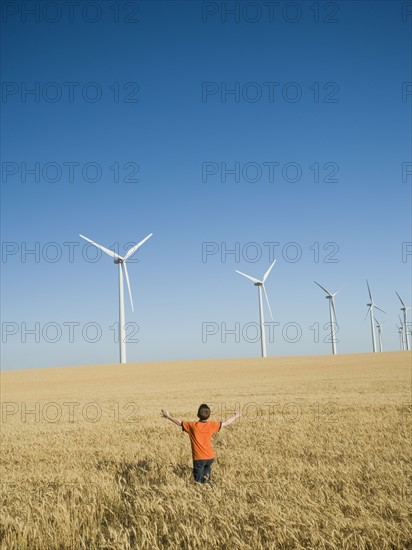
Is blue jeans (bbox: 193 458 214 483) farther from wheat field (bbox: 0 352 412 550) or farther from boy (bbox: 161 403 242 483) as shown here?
wheat field (bbox: 0 352 412 550)

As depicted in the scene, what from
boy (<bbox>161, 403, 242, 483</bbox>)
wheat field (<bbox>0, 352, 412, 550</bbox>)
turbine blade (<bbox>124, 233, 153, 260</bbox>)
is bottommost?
wheat field (<bbox>0, 352, 412, 550</bbox>)

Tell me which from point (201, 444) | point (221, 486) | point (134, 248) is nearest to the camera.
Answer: point (221, 486)

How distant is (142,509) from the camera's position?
7.82m

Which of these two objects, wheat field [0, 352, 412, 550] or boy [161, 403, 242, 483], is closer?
wheat field [0, 352, 412, 550]

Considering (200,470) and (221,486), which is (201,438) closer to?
(200,470)

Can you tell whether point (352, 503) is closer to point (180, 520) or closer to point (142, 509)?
point (180, 520)

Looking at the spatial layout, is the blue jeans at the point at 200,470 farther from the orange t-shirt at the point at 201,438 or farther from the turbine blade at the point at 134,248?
the turbine blade at the point at 134,248

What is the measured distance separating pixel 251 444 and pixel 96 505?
25.7ft

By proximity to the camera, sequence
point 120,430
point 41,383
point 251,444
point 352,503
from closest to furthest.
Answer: point 352,503 < point 251,444 < point 120,430 < point 41,383

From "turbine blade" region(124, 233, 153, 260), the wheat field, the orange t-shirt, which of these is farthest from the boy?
"turbine blade" region(124, 233, 153, 260)

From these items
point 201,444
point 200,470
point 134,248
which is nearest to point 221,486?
point 200,470

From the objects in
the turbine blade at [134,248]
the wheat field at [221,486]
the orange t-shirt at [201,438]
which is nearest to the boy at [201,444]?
the orange t-shirt at [201,438]

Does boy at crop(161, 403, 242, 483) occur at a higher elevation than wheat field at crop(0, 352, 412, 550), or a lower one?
higher

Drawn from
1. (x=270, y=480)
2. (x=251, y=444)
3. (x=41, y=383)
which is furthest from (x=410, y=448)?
(x=41, y=383)
